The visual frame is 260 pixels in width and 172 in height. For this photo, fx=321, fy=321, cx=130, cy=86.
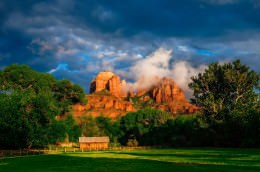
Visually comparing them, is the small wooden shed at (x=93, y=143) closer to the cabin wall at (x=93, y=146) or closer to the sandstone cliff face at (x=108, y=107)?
the cabin wall at (x=93, y=146)

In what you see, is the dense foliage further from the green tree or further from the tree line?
the green tree

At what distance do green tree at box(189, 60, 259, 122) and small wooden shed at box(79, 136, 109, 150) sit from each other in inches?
959

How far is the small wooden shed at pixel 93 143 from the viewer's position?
7562 cm

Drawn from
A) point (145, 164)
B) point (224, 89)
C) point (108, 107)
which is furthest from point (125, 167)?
point (108, 107)

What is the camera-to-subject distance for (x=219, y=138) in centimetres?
7169

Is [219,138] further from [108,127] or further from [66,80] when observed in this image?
[66,80]

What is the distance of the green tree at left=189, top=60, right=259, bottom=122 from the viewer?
69188 millimetres

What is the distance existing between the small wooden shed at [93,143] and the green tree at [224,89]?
24.4m

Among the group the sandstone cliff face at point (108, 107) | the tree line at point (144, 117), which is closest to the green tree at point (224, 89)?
the tree line at point (144, 117)

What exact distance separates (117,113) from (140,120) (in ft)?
275

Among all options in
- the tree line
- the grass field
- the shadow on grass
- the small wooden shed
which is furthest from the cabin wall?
the shadow on grass

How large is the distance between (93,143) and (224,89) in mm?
33222

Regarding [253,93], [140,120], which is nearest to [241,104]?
[253,93]

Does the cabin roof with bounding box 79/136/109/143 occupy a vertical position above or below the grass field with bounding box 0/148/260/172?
above
